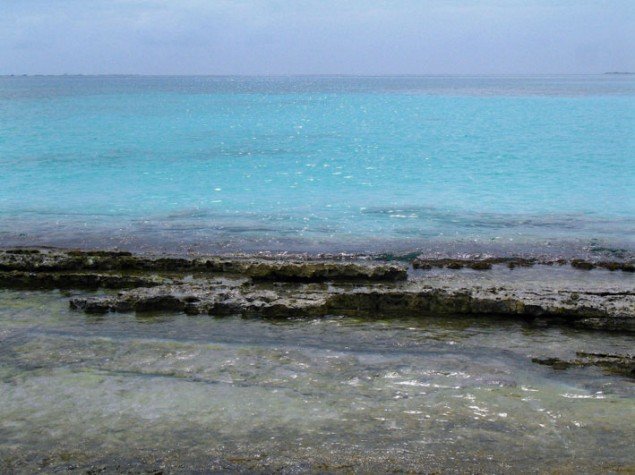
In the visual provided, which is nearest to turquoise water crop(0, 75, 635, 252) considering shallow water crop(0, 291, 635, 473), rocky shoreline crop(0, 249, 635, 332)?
rocky shoreline crop(0, 249, 635, 332)

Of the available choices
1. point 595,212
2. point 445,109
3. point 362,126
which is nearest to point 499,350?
point 595,212

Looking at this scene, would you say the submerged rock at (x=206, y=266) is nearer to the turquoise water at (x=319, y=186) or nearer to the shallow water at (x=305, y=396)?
the shallow water at (x=305, y=396)

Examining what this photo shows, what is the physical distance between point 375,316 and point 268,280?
110 inches

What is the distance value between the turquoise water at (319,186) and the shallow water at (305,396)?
623 cm

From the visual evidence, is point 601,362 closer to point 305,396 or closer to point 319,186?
point 305,396

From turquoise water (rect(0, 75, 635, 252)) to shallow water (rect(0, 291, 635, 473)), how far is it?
6.23 meters

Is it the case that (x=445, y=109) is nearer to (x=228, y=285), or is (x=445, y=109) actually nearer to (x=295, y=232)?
(x=295, y=232)

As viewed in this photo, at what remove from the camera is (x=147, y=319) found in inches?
456

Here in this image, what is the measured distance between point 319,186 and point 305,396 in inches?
732

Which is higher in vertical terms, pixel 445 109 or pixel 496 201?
pixel 445 109

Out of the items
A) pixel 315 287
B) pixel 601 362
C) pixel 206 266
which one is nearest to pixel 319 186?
pixel 206 266

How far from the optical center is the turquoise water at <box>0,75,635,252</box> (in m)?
18.2

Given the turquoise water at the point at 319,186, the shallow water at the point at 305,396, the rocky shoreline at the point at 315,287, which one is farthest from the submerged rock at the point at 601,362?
the turquoise water at the point at 319,186

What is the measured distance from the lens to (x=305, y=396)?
8.59m
